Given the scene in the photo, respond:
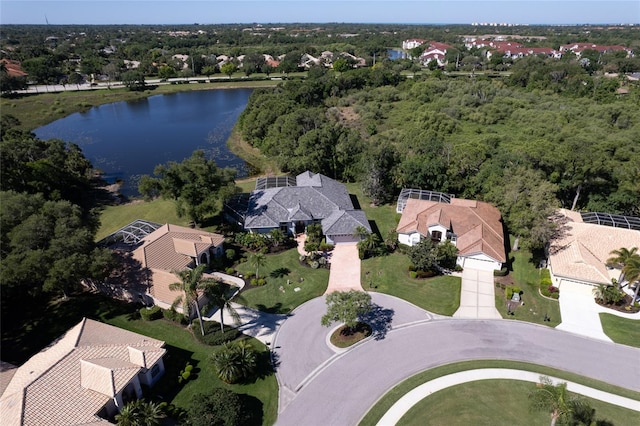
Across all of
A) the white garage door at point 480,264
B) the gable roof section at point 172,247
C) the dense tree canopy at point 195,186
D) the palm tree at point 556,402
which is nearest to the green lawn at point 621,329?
the white garage door at point 480,264

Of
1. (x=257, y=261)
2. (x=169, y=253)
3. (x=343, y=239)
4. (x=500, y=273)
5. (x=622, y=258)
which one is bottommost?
(x=500, y=273)

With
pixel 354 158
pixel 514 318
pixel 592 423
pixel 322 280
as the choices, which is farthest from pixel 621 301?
pixel 354 158

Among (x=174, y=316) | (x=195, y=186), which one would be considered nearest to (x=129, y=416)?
(x=174, y=316)

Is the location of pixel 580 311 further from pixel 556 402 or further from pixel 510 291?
pixel 556 402

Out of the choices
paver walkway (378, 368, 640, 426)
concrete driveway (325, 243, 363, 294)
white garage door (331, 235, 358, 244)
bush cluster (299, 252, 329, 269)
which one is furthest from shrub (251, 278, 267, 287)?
paver walkway (378, 368, 640, 426)

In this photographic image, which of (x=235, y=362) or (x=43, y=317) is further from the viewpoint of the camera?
(x=43, y=317)

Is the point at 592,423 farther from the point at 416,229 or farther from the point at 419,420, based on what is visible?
the point at 416,229

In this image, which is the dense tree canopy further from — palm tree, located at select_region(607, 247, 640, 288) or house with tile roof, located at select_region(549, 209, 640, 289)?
palm tree, located at select_region(607, 247, 640, 288)
